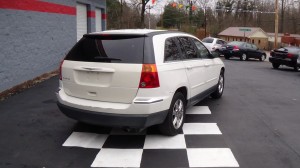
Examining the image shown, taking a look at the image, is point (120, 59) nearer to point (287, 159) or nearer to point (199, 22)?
point (287, 159)

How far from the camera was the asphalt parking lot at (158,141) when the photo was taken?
14.6 ft

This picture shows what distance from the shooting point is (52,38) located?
12148 mm

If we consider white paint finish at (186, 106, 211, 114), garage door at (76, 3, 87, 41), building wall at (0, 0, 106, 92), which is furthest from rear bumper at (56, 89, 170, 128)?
garage door at (76, 3, 87, 41)

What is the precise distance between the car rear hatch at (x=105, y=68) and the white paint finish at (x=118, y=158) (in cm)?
72

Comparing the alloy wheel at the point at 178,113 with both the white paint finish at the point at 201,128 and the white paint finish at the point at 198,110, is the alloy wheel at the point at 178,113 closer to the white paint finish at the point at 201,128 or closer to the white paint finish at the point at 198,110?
the white paint finish at the point at 201,128

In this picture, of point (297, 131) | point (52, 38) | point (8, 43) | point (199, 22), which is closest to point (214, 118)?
point (297, 131)

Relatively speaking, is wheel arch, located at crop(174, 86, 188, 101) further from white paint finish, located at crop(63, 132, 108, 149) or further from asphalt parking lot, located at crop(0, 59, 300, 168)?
white paint finish, located at crop(63, 132, 108, 149)

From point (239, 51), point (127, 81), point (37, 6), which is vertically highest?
point (37, 6)

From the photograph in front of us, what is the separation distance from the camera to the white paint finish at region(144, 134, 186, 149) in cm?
502

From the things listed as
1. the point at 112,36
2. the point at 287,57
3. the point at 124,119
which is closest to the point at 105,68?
the point at 112,36

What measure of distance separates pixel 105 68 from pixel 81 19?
42.0 feet

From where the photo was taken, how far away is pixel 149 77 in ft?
15.5

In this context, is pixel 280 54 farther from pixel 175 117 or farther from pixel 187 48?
pixel 175 117

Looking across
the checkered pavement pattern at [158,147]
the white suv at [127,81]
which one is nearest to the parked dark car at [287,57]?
the checkered pavement pattern at [158,147]
